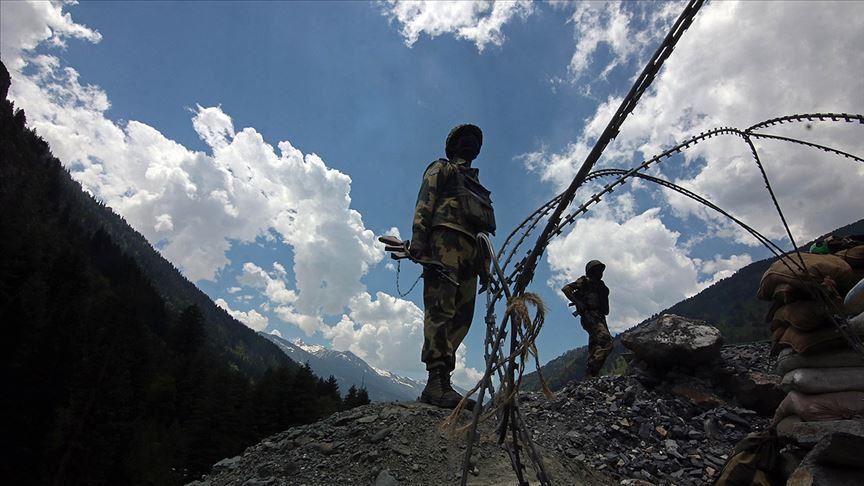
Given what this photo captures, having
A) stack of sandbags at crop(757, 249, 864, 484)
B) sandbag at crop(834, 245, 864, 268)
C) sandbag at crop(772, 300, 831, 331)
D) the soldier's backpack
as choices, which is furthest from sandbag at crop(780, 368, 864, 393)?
the soldier's backpack

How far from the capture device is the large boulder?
934 cm

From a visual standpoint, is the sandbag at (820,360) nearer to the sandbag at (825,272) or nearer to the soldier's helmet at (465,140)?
the sandbag at (825,272)

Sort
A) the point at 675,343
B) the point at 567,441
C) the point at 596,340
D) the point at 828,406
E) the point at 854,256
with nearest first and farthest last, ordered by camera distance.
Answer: the point at 828,406
the point at 854,256
the point at 567,441
the point at 675,343
the point at 596,340

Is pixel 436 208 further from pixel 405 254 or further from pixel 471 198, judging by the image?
pixel 405 254

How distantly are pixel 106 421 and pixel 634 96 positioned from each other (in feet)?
174

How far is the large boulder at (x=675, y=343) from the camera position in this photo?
9344 mm

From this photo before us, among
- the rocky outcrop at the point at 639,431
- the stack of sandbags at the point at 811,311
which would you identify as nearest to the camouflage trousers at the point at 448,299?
the rocky outcrop at the point at 639,431

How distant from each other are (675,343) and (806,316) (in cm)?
559

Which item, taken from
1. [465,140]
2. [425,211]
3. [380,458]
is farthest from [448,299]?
[465,140]

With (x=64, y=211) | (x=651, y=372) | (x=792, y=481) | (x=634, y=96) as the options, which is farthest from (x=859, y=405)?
(x=64, y=211)

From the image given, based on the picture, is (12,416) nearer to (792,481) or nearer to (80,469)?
(80,469)

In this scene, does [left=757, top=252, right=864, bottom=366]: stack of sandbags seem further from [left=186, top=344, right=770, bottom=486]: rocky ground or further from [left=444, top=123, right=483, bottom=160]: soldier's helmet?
[left=444, top=123, right=483, bottom=160]: soldier's helmet

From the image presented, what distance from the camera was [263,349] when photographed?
188m

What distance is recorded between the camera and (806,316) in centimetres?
439
